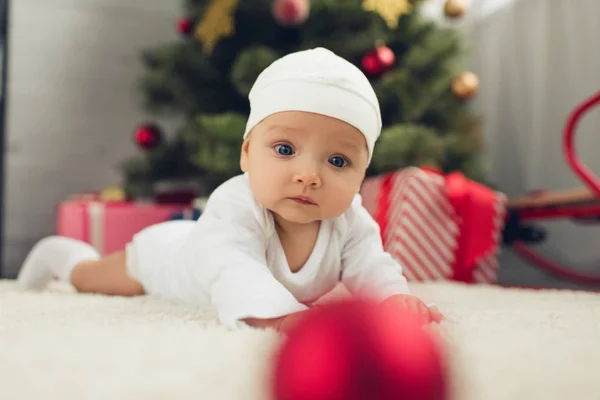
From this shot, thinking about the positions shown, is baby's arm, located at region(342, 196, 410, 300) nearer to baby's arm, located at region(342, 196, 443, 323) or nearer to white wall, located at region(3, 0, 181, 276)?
baby's arm, located at region(342, 196, 443, 323)

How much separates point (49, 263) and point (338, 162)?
64 centimetres

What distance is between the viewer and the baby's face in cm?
68

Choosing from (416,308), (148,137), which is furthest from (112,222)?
(416,308)

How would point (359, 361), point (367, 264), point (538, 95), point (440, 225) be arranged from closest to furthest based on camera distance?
point (359, 361), point (367, 264), point (440, 225), point (538, 95)

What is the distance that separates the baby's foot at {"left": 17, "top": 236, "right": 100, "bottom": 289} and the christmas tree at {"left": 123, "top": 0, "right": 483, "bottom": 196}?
1.53 feet

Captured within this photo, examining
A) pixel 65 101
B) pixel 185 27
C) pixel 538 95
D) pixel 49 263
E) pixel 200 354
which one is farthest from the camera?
pixel 65 101

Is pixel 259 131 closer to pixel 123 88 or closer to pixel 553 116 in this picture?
pixel 553 116

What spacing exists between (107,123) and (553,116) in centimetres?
156

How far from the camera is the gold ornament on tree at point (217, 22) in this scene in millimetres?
1616

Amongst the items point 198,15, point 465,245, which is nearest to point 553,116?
point 465,245

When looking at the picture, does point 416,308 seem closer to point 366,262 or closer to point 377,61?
point 366,262

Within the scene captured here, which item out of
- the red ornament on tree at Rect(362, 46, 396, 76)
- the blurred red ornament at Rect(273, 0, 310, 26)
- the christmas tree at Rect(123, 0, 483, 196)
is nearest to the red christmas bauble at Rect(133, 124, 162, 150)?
the christmas tree at Rect(123, 0, 483, 196)

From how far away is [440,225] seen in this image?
1.29 metres

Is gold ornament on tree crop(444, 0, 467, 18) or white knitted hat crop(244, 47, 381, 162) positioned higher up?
gold ornament on tree crop(444, 0, 467, 18)
